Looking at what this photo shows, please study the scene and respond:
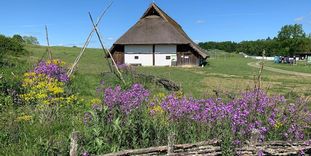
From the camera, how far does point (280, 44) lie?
10706 centimetres

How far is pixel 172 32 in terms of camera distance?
3900 centimetres

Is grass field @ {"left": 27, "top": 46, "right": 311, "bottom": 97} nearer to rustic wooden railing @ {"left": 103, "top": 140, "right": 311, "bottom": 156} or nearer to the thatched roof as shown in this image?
rustic wooden railing @ {"left": 103, "top": 140, "right": 311, "bottom": 156}

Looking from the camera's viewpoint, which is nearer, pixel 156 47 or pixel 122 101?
pixel 122 101

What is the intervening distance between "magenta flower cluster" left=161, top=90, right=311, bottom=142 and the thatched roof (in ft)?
106

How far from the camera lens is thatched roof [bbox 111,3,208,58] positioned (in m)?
38.2

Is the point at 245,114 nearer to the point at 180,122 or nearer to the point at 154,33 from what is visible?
the point at 180,122

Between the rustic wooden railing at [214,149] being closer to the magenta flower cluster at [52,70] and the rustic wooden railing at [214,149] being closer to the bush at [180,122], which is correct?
the bush at [180,122]

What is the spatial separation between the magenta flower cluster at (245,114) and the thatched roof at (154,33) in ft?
106

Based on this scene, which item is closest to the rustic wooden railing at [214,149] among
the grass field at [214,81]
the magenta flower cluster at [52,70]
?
the grass field at [214,81]

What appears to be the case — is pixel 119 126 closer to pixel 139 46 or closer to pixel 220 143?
pixel 220 143

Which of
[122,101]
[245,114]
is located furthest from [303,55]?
[122,101]

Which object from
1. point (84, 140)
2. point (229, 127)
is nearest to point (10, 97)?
point (84, 140)

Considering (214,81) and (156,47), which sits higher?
(156,47)

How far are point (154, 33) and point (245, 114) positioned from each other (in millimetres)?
34610
